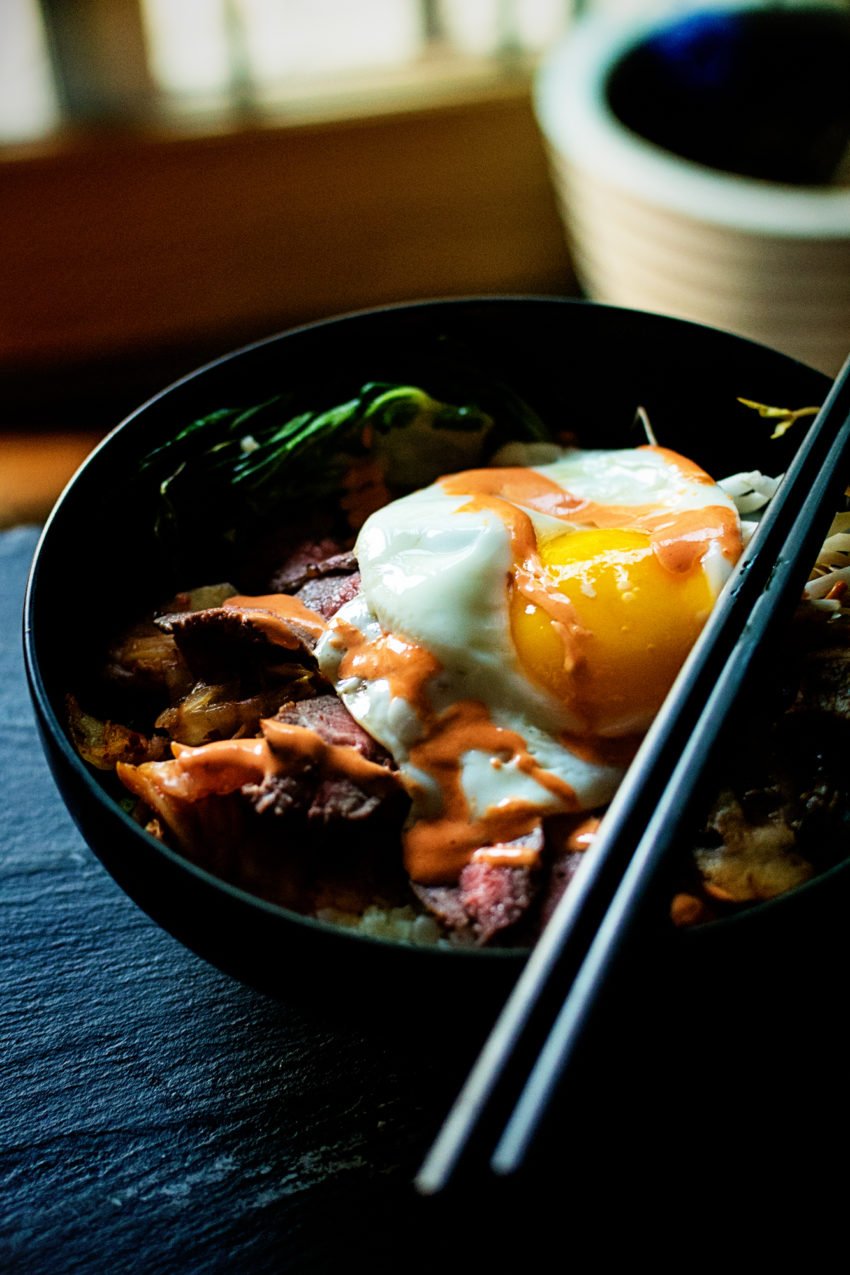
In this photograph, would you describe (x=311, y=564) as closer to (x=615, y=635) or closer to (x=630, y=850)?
(x=615, y=635)

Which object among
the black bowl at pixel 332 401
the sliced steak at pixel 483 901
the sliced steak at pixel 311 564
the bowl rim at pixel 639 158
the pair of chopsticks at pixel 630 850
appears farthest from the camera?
the bowl rim at pixel 639 158

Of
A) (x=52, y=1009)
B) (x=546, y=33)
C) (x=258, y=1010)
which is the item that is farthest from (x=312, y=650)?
(x=546, y=33)

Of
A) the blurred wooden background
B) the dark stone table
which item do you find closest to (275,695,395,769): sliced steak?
the dark stone table

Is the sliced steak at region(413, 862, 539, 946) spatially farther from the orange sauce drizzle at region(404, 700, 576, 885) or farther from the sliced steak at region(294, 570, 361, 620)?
the sliced steak at region(294, 570, 361, 620)

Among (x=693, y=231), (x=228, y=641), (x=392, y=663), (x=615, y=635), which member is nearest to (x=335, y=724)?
(x=392, y=663)

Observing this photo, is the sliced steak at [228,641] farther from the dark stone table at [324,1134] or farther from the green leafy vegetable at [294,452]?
the dark stone table at [324,1134]

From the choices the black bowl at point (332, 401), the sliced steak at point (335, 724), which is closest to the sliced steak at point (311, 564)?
the black bowl at point (332, 401)
